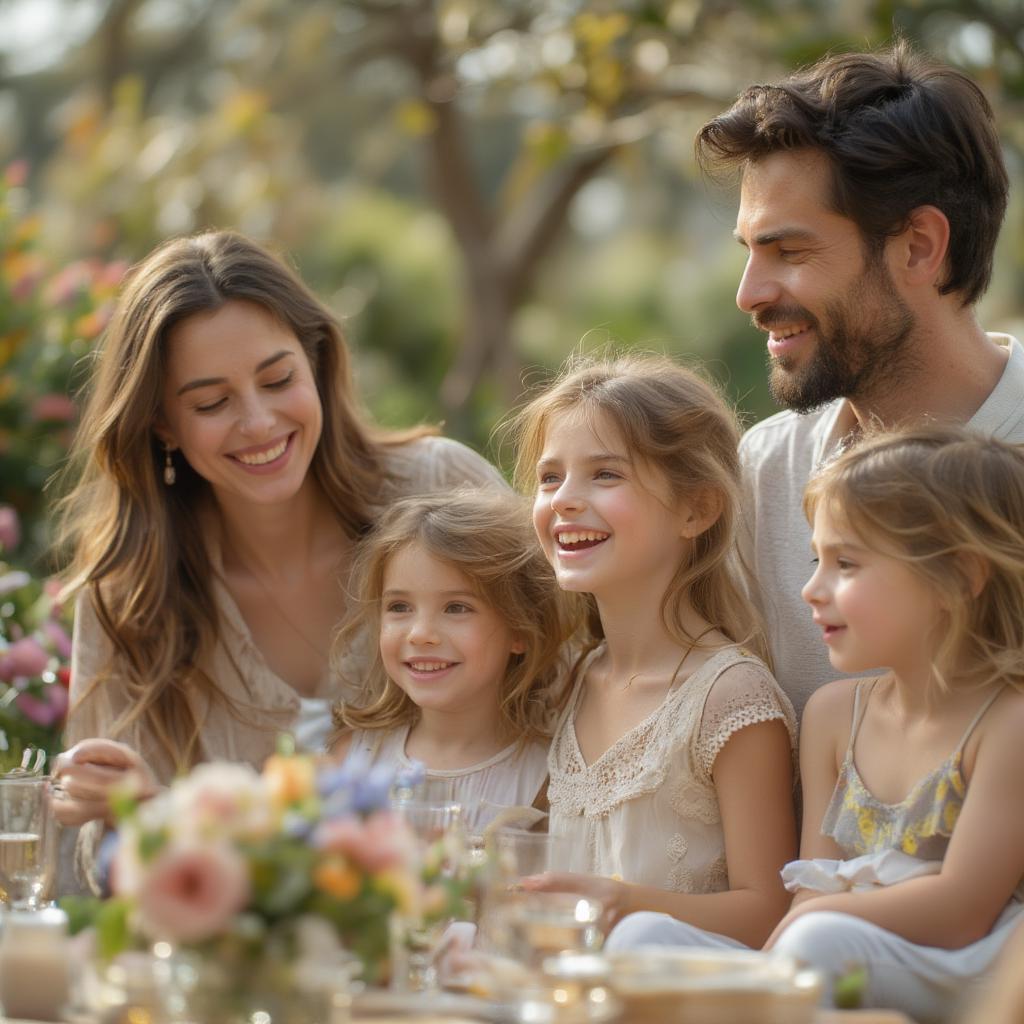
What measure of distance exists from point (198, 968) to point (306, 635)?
2.22m

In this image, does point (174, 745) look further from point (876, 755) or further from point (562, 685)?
point (876, 755)

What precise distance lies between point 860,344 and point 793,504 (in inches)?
15.3

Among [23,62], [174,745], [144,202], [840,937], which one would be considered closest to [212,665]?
[174,745]

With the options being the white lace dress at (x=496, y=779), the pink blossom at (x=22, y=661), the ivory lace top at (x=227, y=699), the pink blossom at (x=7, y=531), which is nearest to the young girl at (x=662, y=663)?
the white lace dress at (x=496, y=779)

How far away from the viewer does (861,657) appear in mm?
2832

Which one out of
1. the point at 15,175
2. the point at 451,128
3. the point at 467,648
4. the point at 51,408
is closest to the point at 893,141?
the point at 467,648

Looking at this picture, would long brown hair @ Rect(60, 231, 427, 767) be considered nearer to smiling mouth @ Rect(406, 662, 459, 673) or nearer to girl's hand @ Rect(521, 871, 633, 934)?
smiling mouth @ Rect(406, 662, 459, 673)

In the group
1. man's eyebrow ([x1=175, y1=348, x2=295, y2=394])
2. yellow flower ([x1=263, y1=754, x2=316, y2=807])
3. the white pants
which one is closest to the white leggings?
the white pants

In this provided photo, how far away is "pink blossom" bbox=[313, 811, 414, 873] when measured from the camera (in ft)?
6.32

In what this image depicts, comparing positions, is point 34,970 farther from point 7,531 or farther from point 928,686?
point 7,531

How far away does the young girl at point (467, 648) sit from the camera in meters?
3.54

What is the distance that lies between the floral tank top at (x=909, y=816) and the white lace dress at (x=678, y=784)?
0.30 meters

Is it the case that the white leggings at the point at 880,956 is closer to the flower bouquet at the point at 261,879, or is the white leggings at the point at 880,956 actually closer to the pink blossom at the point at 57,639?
the flower bouquet at the point at 261,879

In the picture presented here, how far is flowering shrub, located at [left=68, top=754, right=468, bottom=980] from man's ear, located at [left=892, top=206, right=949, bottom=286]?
2.02 m
